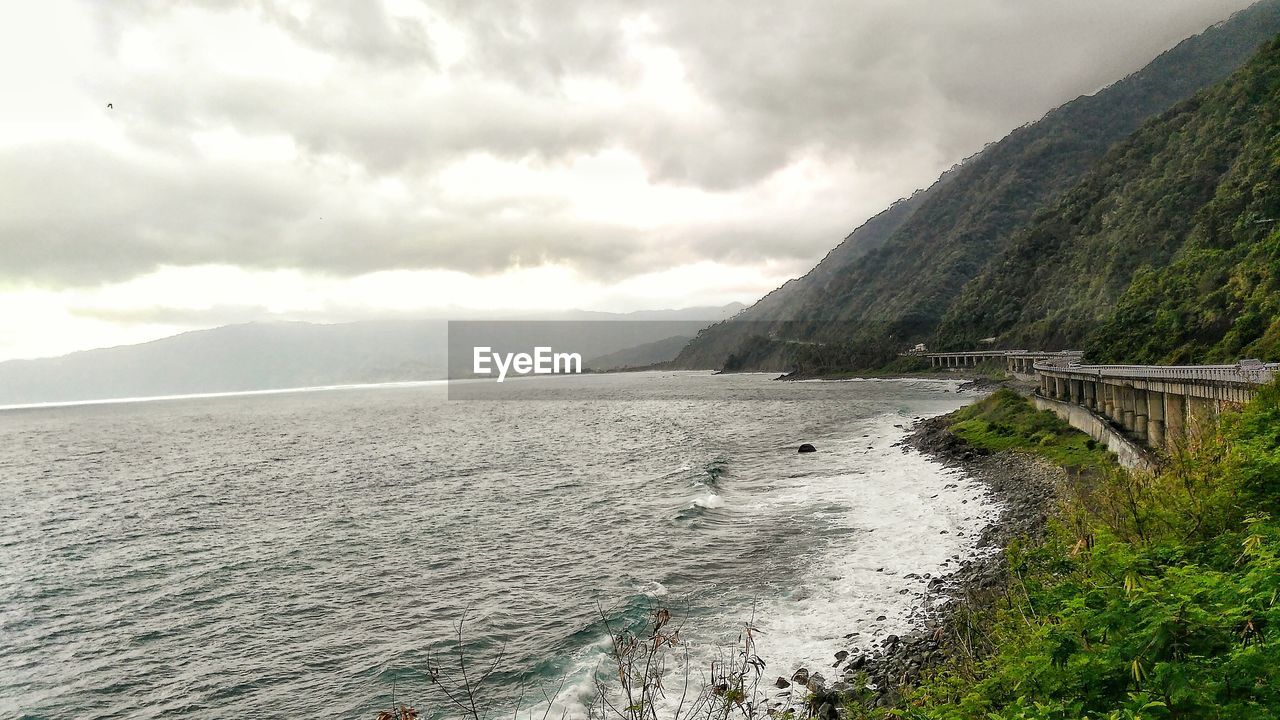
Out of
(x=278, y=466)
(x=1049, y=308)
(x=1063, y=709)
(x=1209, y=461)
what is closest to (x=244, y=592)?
(x=1063, y=709)

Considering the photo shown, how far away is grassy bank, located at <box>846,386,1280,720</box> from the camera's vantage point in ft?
21.3

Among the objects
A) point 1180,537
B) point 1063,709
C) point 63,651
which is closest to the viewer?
point 1063,709

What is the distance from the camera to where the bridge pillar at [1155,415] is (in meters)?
43.2

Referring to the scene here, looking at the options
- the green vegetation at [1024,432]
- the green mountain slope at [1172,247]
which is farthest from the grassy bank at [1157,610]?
the green mountain slope at [1172,247]

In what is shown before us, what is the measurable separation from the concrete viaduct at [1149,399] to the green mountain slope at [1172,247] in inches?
307

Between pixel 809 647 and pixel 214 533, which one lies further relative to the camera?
pixel 214 533

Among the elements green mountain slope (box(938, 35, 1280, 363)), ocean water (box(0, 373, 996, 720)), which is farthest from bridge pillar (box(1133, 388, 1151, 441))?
ocean water (box(0, 373, 996, 720))

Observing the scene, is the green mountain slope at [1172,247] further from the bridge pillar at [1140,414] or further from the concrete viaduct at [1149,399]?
the concrete viaduct at [1149,399]

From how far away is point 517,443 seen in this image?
8925 cm

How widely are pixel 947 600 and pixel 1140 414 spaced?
117 feet

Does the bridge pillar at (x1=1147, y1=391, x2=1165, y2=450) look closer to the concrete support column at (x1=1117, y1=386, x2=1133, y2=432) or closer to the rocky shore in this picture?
the concrete support column at (x1=1117, y1=386, x2=1133, y2=432)

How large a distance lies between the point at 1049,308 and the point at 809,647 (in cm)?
17905

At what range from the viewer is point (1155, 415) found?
43.8 meters

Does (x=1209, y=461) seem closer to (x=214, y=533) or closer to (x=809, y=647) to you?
(x=809, y=647)
